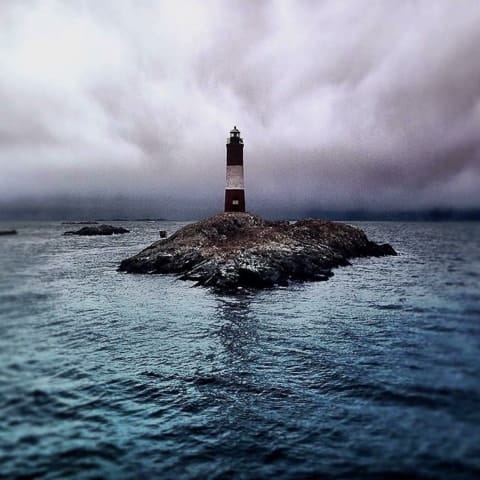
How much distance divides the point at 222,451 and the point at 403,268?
40.3 meters

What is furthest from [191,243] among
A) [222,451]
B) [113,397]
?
[222,451]

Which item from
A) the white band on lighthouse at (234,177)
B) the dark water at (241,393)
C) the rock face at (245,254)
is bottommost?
the dark water at (241,393)

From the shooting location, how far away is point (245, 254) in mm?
38344

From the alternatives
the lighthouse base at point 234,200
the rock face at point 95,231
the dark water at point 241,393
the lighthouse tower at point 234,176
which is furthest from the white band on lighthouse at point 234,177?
the rock face at point 95,231

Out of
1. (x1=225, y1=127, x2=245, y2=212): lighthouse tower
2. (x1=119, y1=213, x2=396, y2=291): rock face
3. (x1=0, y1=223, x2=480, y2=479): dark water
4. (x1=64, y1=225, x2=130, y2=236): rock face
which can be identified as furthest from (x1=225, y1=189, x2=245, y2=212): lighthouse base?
(x1=64, y1=225, x2=130, y2=236): rock face

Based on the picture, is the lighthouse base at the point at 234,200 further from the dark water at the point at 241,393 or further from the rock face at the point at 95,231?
the rock face at the point at 95,231

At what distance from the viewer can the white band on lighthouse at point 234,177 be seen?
176 feet

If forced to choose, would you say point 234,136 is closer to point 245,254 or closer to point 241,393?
point 245,254

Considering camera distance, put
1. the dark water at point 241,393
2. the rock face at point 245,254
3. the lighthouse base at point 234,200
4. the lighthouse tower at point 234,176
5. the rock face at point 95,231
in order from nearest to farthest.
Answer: the dark water at point 241,393
the rock face at point 245,254
the lighthouse tower at point 234,176
the lighthouse base at point 234,200
the rock face at point 95,231

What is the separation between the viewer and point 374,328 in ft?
69.9

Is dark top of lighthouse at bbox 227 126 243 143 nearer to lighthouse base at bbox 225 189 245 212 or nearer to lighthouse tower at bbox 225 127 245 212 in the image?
lighthouse tower at bbox 225 127 245 212

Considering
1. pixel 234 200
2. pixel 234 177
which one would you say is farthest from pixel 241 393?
pixel 234 177

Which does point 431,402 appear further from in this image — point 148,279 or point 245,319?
point 148,279

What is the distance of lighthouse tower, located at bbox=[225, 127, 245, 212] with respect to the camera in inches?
2115
